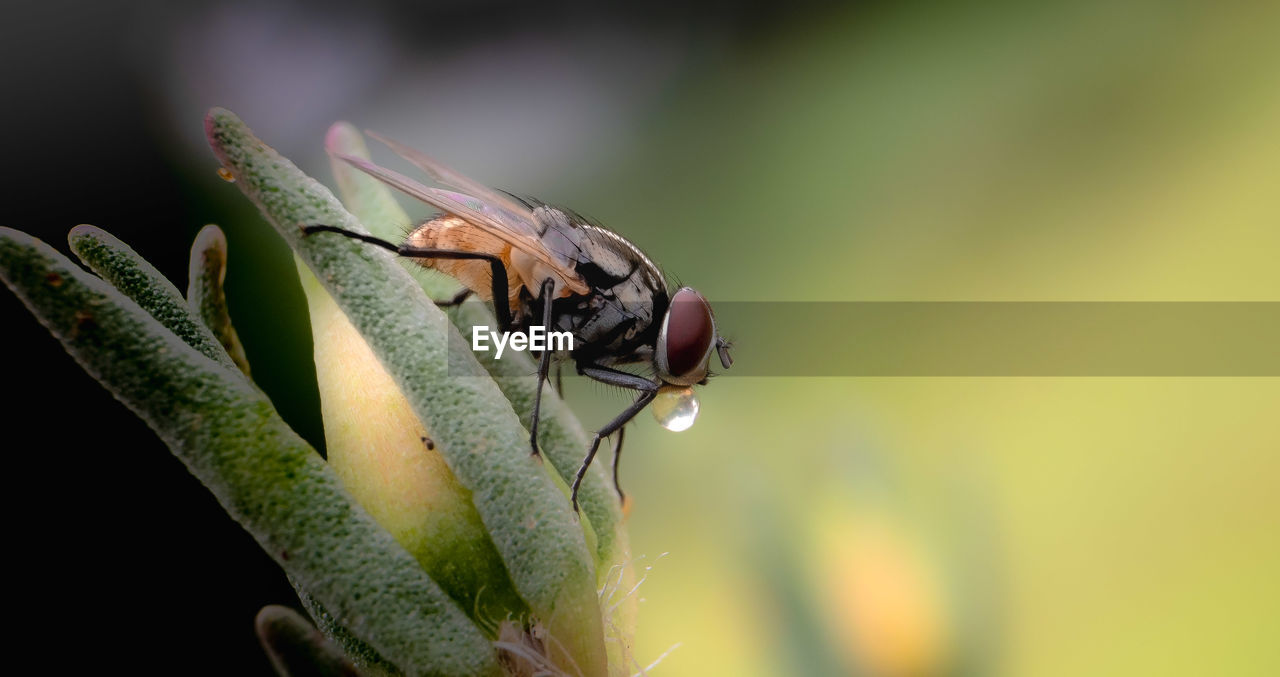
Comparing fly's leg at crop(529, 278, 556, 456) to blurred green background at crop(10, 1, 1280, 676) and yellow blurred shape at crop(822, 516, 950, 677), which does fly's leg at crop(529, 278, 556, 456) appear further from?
yellow blurred shape at crop(822, 516, 950, 677)

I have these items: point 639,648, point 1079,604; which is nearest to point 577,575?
point 639,648

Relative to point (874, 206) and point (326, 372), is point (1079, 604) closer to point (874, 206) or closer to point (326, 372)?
point (874, 206)

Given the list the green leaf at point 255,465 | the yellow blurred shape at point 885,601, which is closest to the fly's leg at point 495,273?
the green leaf at point 255,465

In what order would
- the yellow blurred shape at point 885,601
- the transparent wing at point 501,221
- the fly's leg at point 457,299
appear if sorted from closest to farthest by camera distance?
the fly's leg at point 457,299 → the transparent wing at point 501,221 → the yellow blurred shape at point 885,601

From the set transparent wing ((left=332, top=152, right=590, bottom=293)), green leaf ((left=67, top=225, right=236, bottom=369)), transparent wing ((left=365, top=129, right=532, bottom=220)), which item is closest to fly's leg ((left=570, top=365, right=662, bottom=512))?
transparent wing ((left=332, top=152, right=590, bottom=293))

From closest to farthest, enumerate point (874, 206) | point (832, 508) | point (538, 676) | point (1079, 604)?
point (538, 676) → point (1079, 604) → point (832, 508) → point (874, 206)

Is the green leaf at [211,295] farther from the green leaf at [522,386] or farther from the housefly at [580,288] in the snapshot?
the housefly at [580,288]
